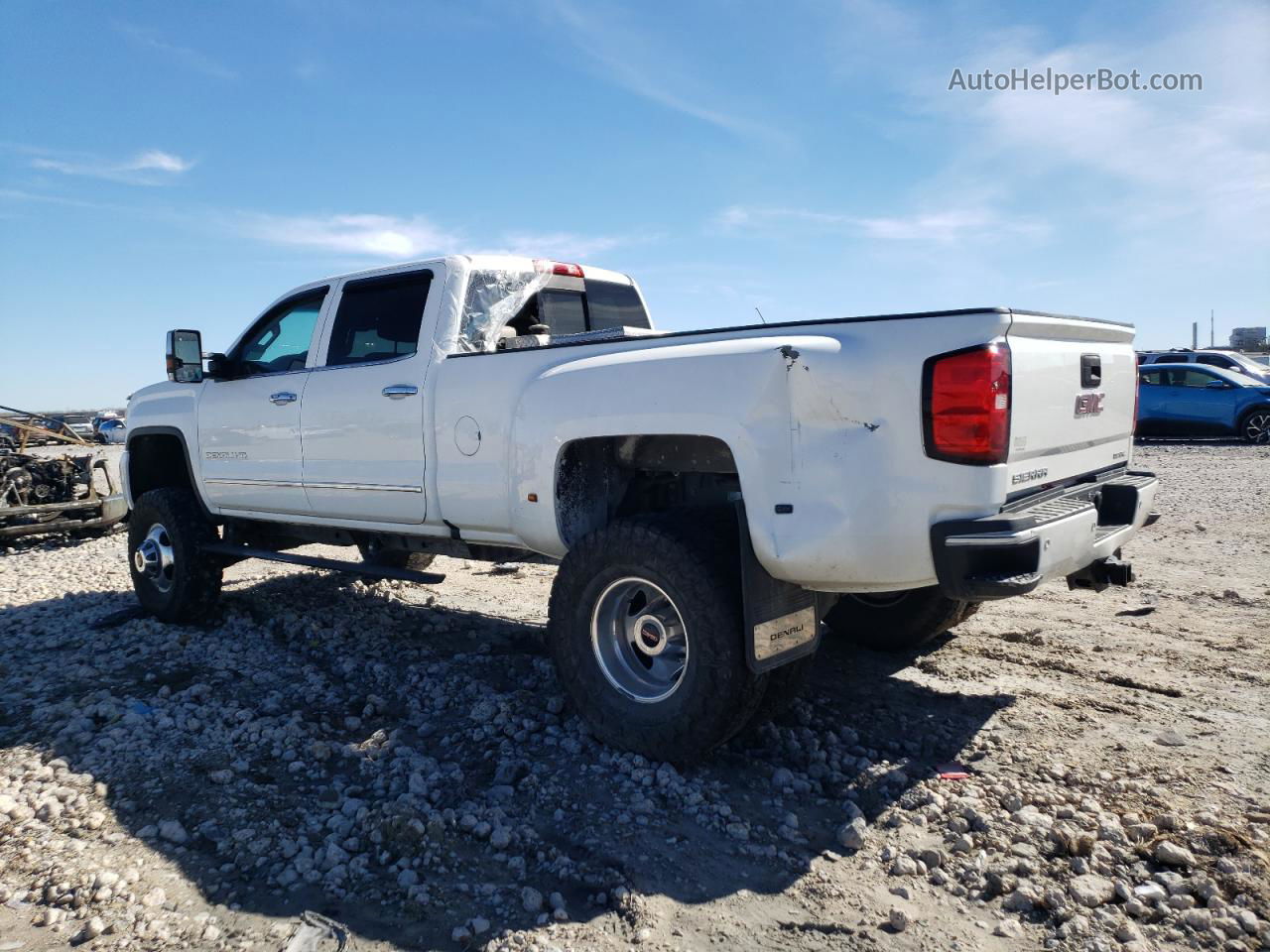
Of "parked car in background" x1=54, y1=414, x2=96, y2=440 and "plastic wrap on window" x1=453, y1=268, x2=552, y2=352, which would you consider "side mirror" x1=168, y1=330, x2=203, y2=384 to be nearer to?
"plastic wrap on window" x1=453, y1=268, x2=552, y2=352

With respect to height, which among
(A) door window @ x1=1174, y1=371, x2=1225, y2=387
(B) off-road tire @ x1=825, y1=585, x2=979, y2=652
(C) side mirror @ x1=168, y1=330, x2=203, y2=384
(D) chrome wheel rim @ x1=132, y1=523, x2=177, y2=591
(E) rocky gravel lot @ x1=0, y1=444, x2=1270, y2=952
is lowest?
(E) rocky gravel lot @ x1=0, y1=444, x2=1270, y2=952

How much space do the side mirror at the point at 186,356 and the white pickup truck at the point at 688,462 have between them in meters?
0.04

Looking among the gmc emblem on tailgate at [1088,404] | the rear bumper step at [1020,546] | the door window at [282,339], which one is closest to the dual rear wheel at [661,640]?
the rear bumper step at [1020,546]

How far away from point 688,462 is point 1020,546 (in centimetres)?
143

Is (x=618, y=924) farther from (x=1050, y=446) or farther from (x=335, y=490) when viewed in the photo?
(x=335, y=490)

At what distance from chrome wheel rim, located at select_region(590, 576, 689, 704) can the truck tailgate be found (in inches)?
57.1

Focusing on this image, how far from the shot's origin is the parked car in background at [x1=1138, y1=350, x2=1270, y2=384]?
17770 millimetres

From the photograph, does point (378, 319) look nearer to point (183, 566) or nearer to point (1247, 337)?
point (183, 566)

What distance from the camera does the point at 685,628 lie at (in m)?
3.45

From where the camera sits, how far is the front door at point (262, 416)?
5.39 meters

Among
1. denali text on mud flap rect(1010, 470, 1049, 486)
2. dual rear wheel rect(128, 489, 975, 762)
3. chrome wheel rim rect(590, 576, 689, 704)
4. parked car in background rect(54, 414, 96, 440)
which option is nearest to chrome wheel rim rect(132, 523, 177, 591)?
dual rear wheel rect(128, 489, 975, 762)

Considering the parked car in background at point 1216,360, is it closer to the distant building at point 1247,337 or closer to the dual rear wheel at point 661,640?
the dual rear wheel at point 661,640

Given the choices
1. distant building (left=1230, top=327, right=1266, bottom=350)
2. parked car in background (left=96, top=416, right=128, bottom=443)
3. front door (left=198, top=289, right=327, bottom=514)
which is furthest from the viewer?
distant building (left=1230, top=327, right=1266, bottom=350)

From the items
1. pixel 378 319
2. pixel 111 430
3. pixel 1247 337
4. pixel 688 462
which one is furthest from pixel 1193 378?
pixel 1247 337
